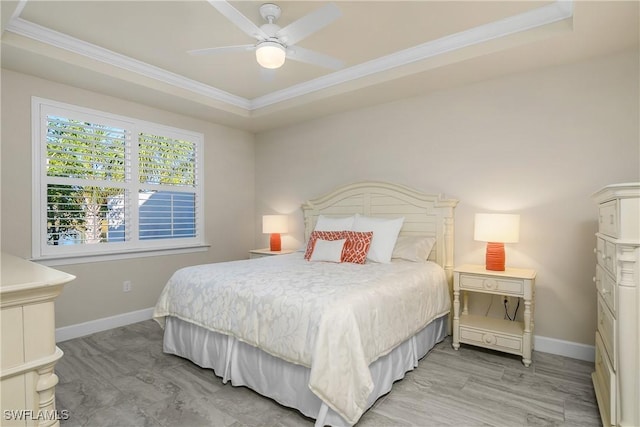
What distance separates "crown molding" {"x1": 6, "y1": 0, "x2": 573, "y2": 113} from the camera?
252cm

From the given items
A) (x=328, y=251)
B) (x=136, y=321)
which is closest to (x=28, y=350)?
(x=328, y=251)

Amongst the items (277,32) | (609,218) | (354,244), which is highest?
(277,32)

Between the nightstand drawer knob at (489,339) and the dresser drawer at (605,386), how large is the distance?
0.66m

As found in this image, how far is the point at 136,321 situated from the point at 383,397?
9.73ft

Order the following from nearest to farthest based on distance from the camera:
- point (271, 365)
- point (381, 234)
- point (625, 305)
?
point (625, 305), point (271, 365), point (381, 234)

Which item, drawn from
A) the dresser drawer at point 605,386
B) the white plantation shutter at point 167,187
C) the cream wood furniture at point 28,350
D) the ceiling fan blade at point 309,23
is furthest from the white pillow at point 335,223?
the cream wood furniture at point 28,350

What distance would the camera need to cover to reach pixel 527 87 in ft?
10.1

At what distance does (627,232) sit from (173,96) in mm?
3881

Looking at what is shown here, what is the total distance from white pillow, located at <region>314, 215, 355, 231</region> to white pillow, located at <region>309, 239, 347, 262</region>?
344mm

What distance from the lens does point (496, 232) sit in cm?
289

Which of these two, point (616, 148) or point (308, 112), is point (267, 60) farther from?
point (616, 148)

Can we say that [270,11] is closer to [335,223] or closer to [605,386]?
[335,223]

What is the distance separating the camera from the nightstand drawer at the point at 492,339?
277cm

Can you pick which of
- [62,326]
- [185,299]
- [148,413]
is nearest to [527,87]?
[185,299]
